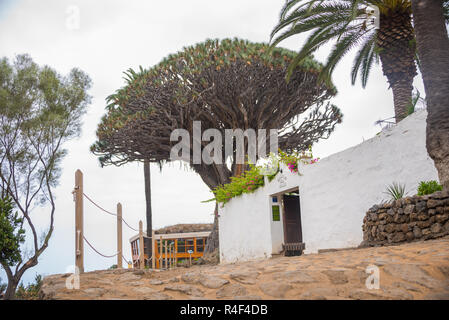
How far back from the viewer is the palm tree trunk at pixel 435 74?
7.86 m

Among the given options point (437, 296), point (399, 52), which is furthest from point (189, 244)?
point (437, 296)

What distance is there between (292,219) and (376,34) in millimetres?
6079

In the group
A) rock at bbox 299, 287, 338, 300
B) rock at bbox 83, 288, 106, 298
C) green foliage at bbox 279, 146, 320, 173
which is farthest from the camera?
green foliage at bbox 279, 146, 320, 173

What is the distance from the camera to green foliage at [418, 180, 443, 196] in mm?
8133

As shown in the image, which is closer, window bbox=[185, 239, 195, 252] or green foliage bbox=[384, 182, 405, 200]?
green foliage bbox=[384, 182, 405, 200]

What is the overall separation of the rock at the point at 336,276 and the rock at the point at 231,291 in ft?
3.63

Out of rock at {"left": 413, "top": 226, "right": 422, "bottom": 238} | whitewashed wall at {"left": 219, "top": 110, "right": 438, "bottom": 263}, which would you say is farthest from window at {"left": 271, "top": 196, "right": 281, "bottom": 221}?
rock at {"left": 413, "top": 226, "right": 422, "bottom": 238}

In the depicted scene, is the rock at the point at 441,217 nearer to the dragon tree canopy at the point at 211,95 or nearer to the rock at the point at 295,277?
the rock at the point at 295,277

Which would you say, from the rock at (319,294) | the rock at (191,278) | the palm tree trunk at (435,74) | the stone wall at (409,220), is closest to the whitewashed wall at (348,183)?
the palm tree trunk at (435,74)

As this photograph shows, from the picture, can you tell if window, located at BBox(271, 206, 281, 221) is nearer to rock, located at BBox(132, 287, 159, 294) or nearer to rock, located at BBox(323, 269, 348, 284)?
rock, located at BBox(323, 269, 348, 284)

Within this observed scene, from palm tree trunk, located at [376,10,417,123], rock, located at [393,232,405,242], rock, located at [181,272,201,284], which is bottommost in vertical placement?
rock, located at [181,272,201,284]
